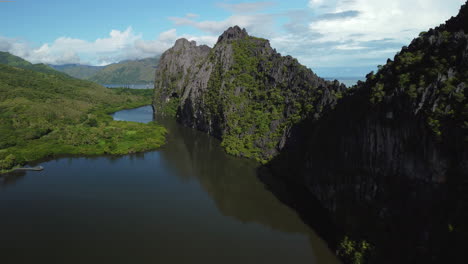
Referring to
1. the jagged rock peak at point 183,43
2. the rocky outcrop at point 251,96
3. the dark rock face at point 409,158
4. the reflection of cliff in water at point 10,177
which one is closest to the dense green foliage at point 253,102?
the rocky outcrop at point 251,96

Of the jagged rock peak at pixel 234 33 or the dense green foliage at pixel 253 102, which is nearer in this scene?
the dense green foliage at pixel 253 102

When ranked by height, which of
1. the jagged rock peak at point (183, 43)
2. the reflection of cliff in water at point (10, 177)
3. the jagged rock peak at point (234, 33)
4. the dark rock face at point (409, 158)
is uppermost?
the jagged rock peak at point (183, 43)

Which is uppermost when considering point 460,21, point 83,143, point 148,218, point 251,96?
point 460,21

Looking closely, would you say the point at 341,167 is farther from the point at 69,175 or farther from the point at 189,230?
the point at 69,175

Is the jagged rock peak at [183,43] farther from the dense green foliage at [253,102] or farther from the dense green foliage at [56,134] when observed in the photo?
the dense green foliage at [253,102]

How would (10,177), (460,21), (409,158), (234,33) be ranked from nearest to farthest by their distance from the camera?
(409,158) < (460,21) < (10,177) < (234,33)

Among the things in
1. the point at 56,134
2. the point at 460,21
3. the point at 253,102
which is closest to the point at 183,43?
the point at 56,134

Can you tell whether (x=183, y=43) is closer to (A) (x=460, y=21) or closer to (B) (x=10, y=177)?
(B) (x=10, y=177)
